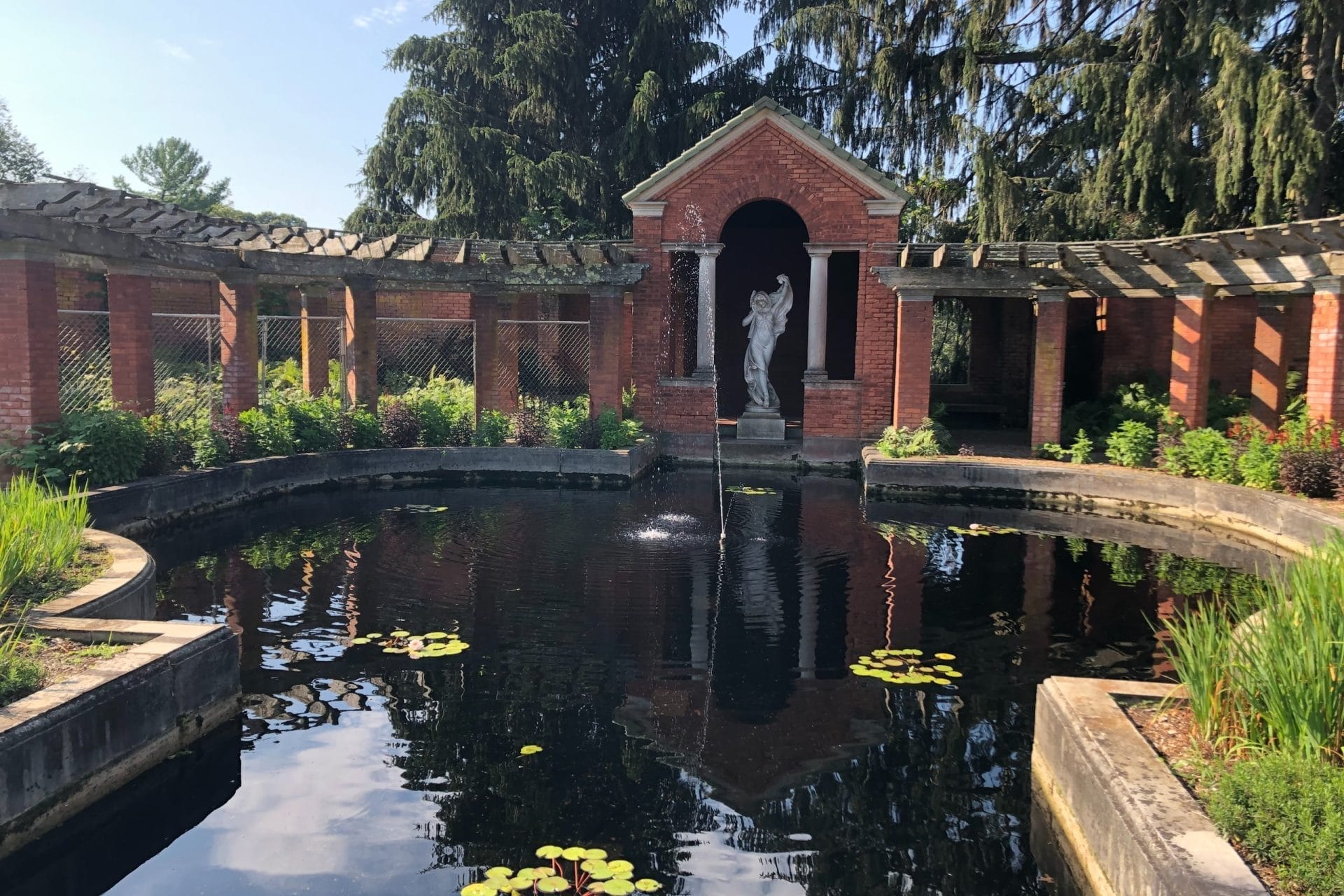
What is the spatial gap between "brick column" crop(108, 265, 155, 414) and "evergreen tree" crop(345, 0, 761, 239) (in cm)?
1343

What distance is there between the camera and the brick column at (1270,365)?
16.2m

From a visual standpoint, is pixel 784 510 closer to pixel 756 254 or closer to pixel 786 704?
pixel 786 704

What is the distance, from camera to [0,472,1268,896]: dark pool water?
472 centimetres

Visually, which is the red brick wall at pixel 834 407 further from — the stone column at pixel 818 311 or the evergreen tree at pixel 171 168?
the evergreen tree at pixel 171 168

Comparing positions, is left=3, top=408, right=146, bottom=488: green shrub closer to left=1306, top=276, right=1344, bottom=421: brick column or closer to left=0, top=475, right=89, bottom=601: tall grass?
left=0, top=475, right=89, bottom=601: tall grass

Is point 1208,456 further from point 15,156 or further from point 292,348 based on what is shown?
point 15,156

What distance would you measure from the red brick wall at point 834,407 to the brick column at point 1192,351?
5408 mm

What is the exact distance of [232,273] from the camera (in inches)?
575

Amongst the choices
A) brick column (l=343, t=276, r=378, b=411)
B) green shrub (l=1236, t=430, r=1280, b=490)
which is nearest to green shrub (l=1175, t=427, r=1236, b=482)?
green shrub (l=1236, t=430, r=1280, b=490)

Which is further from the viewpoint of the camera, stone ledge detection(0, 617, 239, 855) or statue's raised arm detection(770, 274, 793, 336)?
statue's raised arm detection(770, 274, 793, 336)

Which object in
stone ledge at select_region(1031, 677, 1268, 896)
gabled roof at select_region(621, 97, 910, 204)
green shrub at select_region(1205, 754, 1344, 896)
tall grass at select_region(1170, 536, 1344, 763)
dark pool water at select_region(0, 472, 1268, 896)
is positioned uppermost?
gabled roof at select_region(621, 97, 910, 204)

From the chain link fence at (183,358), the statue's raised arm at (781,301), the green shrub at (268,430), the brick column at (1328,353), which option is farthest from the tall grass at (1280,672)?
the chain link fence at (183,358)

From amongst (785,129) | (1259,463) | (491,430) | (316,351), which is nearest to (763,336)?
(785,129)

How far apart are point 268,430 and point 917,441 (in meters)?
10.1
